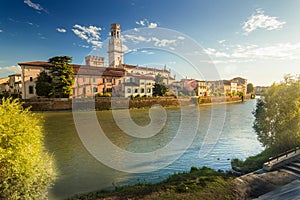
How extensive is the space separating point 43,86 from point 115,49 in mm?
46928

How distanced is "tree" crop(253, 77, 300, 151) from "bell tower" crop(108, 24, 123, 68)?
72.0 metres

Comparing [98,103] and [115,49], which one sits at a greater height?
[115,49]

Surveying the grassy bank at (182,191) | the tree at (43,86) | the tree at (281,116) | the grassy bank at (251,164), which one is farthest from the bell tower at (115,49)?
the grassy bank at (182,191)

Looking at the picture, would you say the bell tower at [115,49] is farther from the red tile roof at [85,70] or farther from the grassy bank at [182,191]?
the grassy bank at [182,191]

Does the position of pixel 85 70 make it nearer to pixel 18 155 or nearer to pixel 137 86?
pixel 137 86

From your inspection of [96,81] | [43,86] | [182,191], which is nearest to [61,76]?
[43,86]

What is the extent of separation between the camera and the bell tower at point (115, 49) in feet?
256

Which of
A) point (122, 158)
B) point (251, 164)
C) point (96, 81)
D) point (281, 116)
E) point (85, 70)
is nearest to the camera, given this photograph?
point (251, 164)

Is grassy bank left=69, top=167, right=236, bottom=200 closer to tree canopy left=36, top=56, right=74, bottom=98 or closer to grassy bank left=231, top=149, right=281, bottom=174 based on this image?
grassy bank left=231, top=149, right=281, bottom=174

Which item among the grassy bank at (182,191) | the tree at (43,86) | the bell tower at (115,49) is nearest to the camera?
the grassy bank at (182,191)

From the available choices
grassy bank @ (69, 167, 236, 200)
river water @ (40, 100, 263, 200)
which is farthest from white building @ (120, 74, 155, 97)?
grassy bank @ (69, 167, 236, 200)

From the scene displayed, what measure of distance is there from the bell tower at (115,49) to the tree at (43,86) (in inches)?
1580

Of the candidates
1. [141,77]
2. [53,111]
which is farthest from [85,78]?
[141,77]

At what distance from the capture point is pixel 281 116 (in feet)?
33.3
